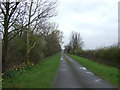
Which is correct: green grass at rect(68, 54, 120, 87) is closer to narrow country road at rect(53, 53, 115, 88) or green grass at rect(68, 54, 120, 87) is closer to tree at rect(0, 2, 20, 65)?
narrow country road at rect(53, 53, 115, 88)

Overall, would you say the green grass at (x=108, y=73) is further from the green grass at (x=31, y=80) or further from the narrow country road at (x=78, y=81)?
the green grass at (x=31, y=80)

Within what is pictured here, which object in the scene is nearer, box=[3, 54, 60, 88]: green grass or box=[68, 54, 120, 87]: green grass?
box=[3, 54, 60, 88]: green grass

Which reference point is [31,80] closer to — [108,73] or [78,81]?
[78,81]

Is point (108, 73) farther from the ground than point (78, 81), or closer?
farther from the ground

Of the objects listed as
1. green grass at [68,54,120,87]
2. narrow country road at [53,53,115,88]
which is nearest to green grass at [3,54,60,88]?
narrow country road at [53,53,115,88]

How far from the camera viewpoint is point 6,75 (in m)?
15.1

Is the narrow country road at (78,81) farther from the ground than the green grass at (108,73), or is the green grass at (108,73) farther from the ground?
the green grass at (108,73)

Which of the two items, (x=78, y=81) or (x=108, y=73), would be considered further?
(x=108, y=73)

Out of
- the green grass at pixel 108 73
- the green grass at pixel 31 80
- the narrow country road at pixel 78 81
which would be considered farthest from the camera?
the green grass at pixel 108 73

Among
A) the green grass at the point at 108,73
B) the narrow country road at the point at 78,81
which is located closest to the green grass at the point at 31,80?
the narrow country road at the point at 78,81

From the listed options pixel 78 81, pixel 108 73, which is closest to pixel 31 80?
pixel 78 81

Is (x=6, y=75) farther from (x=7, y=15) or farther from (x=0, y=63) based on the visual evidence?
(x=7, y=15)

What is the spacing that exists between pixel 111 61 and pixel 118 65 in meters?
3.07

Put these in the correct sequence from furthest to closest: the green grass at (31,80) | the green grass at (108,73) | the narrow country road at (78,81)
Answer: the green grass at (108,73), the narrow country road at (78,81), the green grass at (31,80)
